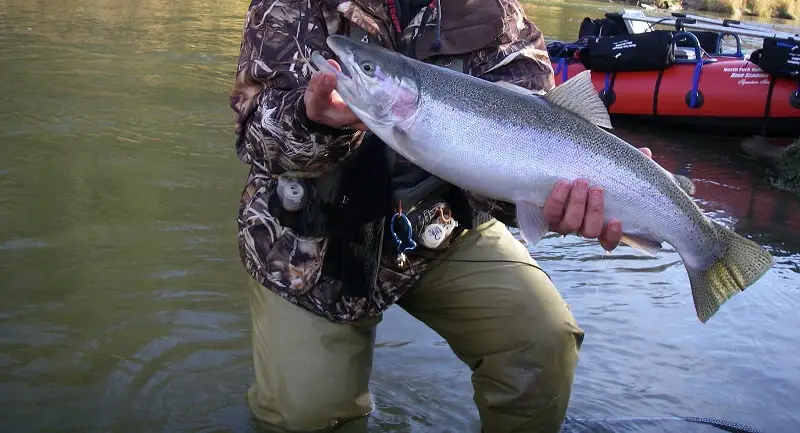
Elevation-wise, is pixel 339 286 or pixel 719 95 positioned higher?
pixel 339 286

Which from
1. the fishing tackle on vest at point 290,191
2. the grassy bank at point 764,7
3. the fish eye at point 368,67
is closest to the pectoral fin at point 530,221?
the fish eye at point 368,67

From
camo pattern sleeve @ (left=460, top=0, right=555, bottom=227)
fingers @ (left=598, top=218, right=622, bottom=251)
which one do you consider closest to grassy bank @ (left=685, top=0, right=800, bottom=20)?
camo pattern sleeve @ (left=460, top=0, right=555, bottom=227)

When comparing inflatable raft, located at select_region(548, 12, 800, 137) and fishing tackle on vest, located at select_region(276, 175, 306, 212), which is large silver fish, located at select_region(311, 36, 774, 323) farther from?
inflatable raft, located at select_region(548, 12, 800, 137)

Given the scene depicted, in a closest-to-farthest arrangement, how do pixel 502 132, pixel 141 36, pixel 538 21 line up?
pixel 502 132, pixel 141 36, pixel 538 21

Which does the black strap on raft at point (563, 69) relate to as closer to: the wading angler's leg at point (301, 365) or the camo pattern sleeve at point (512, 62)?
the camo pattern sleeve at point (512, 62)

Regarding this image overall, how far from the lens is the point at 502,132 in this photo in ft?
8.71

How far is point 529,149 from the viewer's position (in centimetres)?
270

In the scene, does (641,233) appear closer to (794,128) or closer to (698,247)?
(698,247)

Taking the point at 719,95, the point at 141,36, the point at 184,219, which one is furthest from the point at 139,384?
the point at 141,36

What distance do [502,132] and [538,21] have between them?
20.8 meters

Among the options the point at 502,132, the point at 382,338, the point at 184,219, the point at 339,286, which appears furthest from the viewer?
the point at 184,219

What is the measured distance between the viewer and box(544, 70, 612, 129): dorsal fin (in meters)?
2.84

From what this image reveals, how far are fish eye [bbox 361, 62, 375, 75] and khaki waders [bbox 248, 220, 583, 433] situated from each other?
3.66 ft

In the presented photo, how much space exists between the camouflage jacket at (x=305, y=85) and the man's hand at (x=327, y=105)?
77mm
